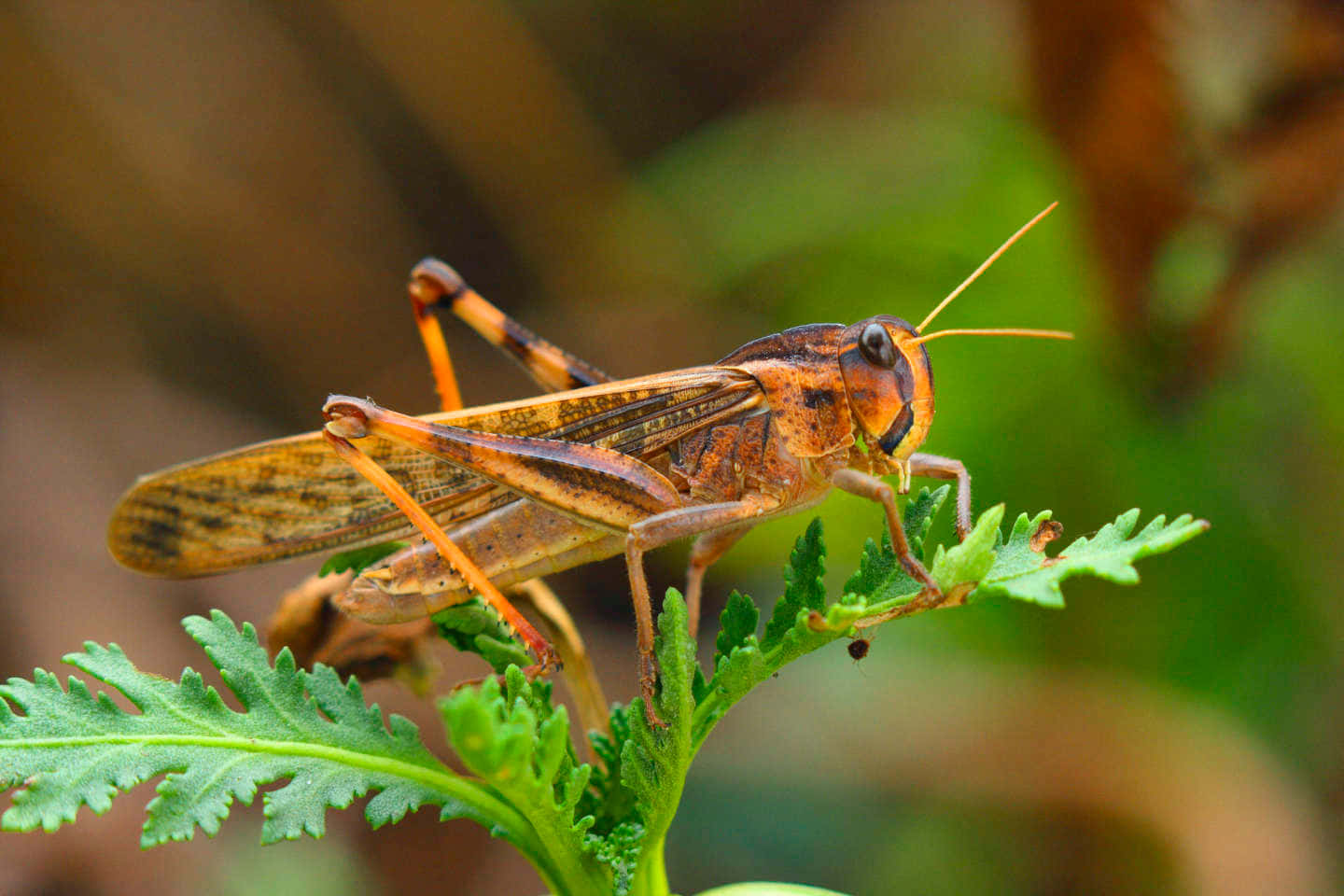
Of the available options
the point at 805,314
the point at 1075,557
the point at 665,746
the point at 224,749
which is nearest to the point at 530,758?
the point at 665,746

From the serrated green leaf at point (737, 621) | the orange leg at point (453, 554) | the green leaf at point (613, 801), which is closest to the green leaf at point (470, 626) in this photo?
the orange leg at point (453, 554)

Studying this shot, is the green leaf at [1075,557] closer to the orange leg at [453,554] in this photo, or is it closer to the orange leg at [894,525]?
the orange leg at [894,525]

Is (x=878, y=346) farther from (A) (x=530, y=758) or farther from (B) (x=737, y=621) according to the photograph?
(A) (x=530, y=758)

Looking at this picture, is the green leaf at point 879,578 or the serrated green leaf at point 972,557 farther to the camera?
the green leaf at point 879,578

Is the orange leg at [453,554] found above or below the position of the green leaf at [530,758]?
above

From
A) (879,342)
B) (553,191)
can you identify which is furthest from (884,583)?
(553,191)
